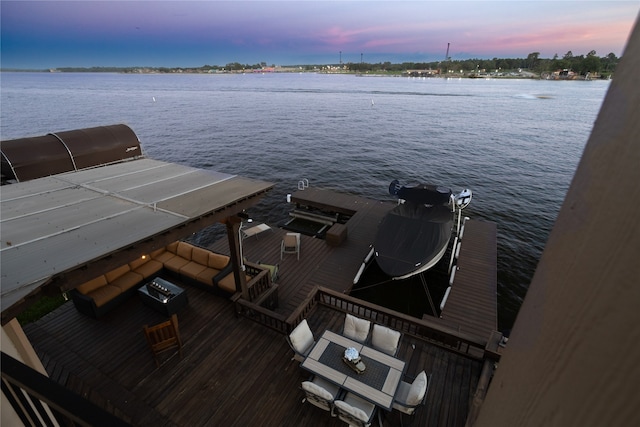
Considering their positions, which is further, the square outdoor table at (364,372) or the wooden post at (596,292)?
the square outdoor table at (364,372)

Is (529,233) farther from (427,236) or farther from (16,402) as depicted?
(16,402)

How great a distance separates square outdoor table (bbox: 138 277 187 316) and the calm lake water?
411 inches

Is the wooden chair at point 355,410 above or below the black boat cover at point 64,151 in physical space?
below

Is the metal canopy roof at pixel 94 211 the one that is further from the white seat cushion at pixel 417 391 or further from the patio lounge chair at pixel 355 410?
the white seat cushion at pixel 417 391

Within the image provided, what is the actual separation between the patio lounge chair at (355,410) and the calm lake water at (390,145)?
864 centimetres

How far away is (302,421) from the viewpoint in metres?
5.96

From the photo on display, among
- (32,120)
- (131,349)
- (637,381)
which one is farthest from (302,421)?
(32,120)

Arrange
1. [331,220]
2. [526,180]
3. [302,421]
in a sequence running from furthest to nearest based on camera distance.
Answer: [526,180] < [331,220] < [302,421]

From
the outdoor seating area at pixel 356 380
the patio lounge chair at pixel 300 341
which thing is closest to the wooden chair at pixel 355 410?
the outdoor seating area at pixel 356 380

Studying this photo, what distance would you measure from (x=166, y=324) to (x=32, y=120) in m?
60.5

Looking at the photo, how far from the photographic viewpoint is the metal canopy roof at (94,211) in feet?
14.6

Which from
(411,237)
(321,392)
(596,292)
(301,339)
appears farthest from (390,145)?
(596,292)

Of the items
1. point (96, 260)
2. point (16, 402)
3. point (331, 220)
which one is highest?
point (16, 402)

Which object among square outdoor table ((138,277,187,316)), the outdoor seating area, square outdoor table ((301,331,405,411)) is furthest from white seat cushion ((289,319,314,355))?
square outdoor table ((138,277,187,316))
